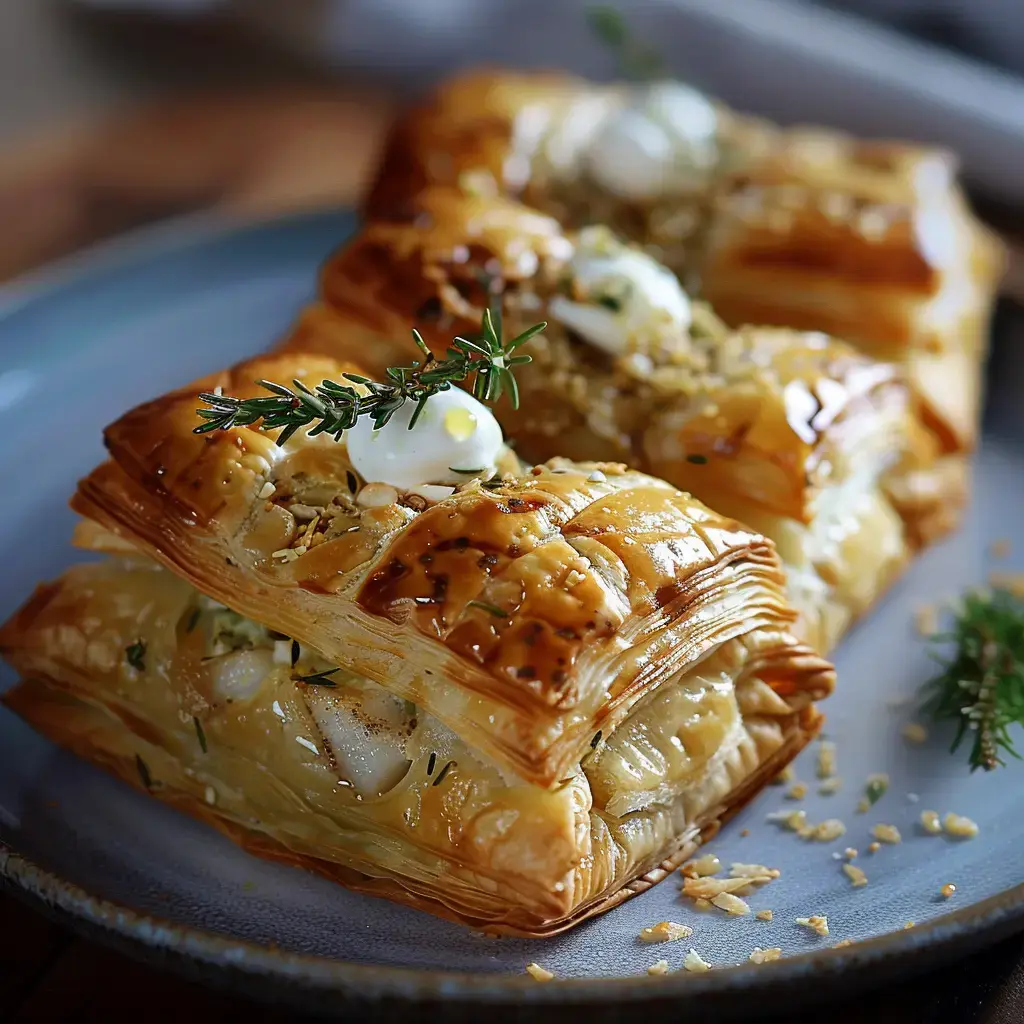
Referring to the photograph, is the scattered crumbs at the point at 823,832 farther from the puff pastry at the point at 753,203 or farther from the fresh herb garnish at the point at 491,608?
the puff pastry at the point at 753,203

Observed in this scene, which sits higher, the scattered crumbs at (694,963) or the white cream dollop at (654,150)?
the white cream dollop at (654,150)

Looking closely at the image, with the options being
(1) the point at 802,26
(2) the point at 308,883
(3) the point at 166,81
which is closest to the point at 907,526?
(2) the point at 308,883

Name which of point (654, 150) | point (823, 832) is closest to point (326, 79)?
point (654, 150)

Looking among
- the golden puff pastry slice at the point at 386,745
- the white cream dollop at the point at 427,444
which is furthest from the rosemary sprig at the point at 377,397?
the golden puff pastry slice at the point at 386,745

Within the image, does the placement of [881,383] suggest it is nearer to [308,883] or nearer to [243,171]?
[308,883]

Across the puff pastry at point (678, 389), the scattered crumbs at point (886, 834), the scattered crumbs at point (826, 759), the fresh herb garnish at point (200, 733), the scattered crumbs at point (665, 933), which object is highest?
the puff pastry at point (678, 389)

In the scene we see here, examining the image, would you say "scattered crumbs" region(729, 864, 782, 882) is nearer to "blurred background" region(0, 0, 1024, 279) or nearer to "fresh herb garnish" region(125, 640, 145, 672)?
"fresh herb garnish" region(125, 640, 145, 672)
